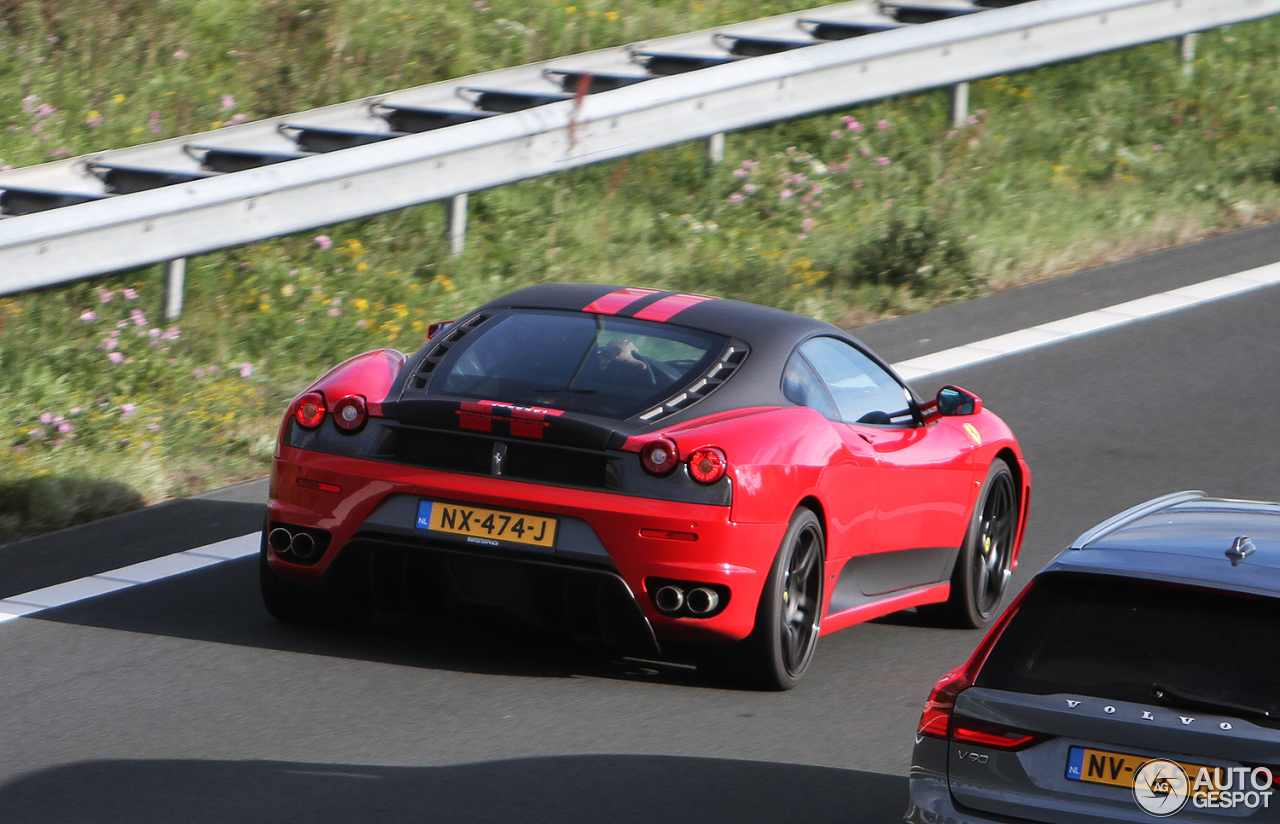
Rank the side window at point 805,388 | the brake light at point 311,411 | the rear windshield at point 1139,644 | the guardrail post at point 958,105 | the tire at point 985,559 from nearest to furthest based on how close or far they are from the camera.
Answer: the rear windshield at point 1139,644
the brake light at point 311,411
the side window at point 805,388
the tire at point 985,559
the guardrail post at point 958,105

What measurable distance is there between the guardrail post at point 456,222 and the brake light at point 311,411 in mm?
5596

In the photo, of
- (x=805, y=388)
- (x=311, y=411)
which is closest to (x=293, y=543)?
(x=311, y=411)

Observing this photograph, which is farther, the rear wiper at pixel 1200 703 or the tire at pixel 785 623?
the tire at pixel 785 623

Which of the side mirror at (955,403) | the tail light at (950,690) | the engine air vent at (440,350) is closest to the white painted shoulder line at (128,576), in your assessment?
the engine air vent at (440,350)

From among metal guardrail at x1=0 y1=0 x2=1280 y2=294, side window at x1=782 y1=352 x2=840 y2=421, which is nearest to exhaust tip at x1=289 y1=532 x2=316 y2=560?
side window at x1=782 y1=352 x2=840 y2=421

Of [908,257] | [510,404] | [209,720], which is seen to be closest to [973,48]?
[908,257]

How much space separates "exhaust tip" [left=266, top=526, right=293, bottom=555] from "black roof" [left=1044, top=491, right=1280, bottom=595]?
121 inches

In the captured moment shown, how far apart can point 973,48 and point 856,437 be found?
367 inches

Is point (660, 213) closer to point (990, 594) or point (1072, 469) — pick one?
point (1072, 469)

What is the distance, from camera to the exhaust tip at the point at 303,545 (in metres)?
6.66

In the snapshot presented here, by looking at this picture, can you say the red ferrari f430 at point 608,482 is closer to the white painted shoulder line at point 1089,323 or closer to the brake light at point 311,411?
the brake light at point 311,411

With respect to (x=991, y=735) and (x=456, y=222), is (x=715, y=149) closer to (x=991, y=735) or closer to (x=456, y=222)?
(x=456, y=222)

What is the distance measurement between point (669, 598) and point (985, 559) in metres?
2.31

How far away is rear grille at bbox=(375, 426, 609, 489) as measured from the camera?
6.35m
